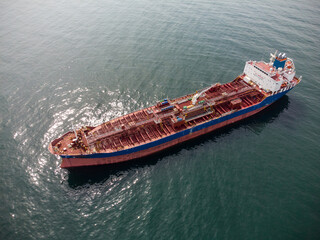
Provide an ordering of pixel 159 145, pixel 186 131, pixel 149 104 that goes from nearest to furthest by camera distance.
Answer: pixel 159 145
pixel 186 131
pixel 149 104

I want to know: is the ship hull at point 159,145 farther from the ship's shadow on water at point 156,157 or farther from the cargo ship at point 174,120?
the ship's shadow on water at point 156,157

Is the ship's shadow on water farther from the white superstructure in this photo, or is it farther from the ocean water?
the white superstructure

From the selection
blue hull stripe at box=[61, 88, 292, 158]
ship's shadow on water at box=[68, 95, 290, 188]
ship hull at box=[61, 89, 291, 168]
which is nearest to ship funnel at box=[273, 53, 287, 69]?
blue hull stripe at box=[61, 88, 292, 158]

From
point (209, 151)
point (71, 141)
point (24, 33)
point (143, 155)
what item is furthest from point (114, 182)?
point (24, 33)

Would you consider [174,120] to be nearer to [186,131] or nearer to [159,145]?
[186,131]

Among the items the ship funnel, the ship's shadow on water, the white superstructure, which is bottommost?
the ship's shadow on water

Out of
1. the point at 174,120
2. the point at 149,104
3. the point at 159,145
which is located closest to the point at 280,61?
the point at 174,120

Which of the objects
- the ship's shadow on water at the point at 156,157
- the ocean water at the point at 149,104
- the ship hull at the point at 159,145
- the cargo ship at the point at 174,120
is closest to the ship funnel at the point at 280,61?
the cargo ship at the point at 174,120

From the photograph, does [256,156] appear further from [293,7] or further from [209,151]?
[293,7]
